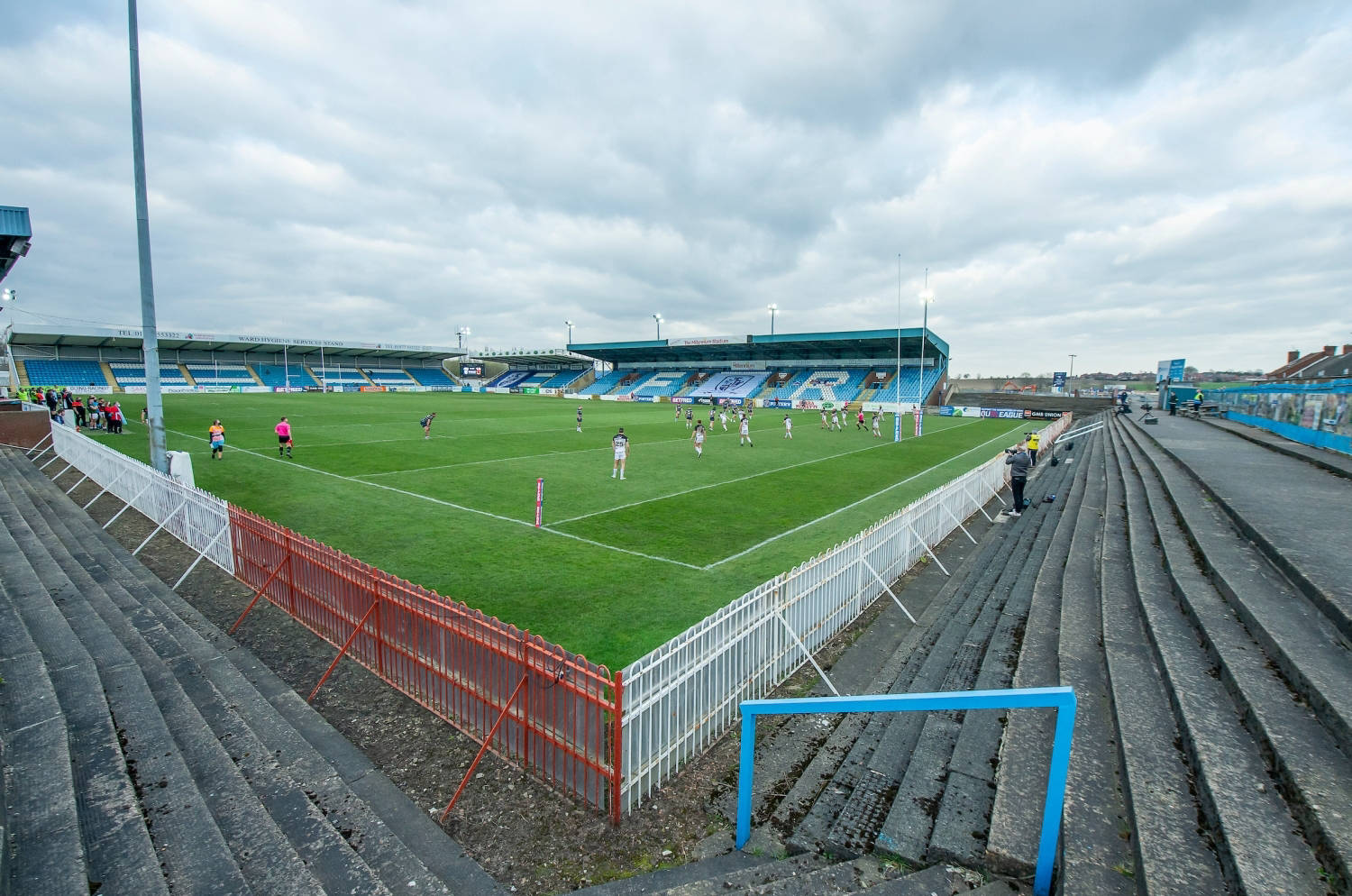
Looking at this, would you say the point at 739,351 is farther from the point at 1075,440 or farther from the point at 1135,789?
the point at 1135,789

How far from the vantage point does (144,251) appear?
12.2m

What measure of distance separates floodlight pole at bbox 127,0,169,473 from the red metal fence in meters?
8.11

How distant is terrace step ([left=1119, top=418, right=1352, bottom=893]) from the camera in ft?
9.04

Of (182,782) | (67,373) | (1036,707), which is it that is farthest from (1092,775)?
(67,373)

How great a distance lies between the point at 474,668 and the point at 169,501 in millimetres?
9921

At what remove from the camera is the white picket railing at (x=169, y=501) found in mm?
9562

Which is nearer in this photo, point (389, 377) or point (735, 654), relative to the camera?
point (735, 654)

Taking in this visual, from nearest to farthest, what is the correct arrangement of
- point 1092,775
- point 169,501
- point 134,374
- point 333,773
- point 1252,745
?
point 1252,745, point 1092,775, point 333,773, point 169,501, point 134,374

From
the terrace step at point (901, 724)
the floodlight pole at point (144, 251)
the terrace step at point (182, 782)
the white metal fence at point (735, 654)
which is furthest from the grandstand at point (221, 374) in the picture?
the terrace step at point (901, 724)

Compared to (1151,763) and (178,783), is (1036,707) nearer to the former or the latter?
(1151,763)

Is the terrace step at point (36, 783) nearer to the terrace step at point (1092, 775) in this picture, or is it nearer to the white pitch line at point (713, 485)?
the terrace step at point (1092, 775)

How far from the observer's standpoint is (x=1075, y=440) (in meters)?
31.7

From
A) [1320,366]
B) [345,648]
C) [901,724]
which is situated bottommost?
[901,724]

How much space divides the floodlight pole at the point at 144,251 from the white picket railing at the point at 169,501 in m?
0.81
